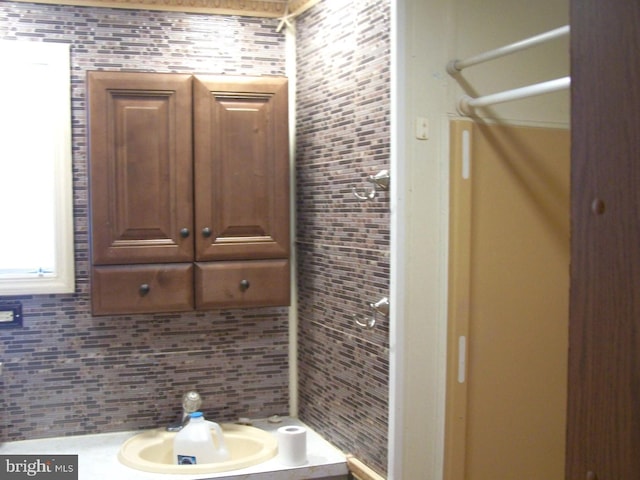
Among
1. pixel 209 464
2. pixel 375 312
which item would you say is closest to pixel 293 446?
pixel 209 464

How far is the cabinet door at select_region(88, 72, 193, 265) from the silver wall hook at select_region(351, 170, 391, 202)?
0.60 meters

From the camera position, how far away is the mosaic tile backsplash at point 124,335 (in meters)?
2.32

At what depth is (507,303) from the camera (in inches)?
76.9

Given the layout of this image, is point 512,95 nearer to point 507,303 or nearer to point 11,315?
point 507,303

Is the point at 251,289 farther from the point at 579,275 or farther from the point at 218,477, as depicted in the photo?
the point at 579,275

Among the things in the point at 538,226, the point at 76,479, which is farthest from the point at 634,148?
the point at 76,479

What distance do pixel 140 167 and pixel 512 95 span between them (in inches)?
46.4

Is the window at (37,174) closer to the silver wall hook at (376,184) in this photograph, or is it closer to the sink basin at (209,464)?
the sink basin at (209,464)

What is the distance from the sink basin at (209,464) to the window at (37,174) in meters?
0.58

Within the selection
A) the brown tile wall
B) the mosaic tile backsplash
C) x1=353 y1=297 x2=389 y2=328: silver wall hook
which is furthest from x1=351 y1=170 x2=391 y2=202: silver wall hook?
the mosaic tile backsplash

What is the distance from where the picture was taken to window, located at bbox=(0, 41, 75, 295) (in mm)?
2289

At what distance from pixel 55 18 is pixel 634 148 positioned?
227cm

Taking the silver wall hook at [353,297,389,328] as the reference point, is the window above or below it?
above

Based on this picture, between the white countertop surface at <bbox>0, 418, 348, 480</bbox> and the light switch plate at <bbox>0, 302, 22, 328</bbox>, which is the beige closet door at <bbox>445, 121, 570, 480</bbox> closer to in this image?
the white countertop surface at <bbox>0, 418, 348, 480</bbox>
